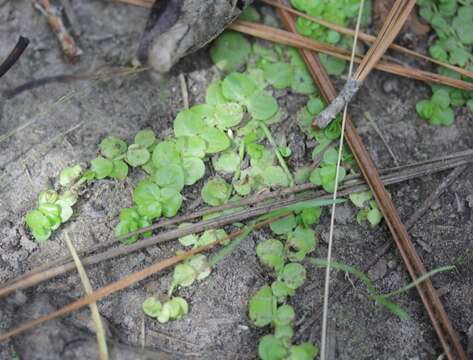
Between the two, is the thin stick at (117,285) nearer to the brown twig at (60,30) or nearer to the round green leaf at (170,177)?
the round green leaf at (170,177)

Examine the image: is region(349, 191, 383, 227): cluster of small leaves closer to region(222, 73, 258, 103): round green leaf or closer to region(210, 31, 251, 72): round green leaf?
region(222, 73, 258, 103): round green leaf

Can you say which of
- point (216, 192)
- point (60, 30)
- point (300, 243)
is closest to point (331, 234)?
point (300, 243)

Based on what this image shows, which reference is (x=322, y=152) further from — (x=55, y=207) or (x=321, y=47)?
(x=55, y=207)

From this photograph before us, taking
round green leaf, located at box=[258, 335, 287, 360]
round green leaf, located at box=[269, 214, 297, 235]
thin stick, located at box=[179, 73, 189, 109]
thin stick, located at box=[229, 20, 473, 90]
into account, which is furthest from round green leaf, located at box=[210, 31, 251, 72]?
round green leaf, located at box=[258, 335, 287, 360]

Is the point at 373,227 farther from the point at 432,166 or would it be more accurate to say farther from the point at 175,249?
the point at 175,249

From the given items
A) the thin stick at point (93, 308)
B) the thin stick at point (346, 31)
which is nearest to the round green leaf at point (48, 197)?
the thin stick at point (93, 308)

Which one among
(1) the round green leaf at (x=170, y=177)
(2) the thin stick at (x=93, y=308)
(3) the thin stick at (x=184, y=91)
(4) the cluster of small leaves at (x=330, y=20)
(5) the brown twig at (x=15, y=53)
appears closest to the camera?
(2) the thin stick at (x=93, y=308)
